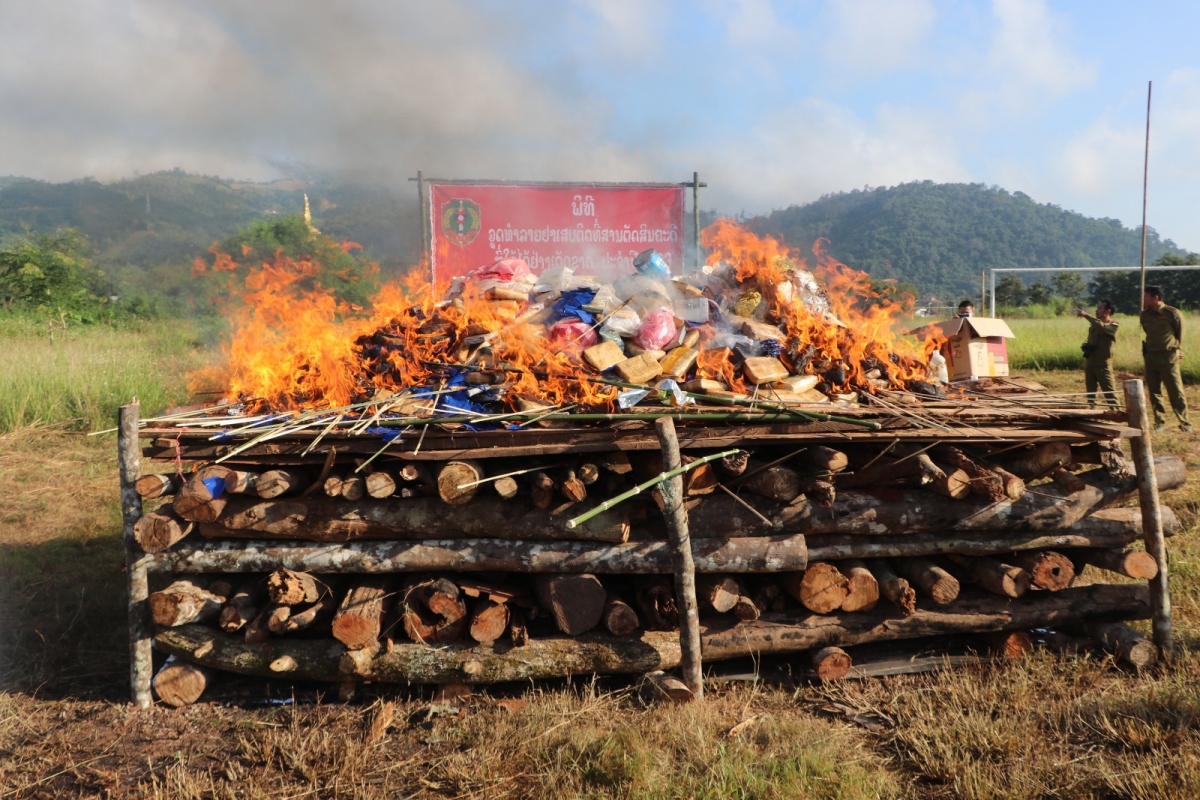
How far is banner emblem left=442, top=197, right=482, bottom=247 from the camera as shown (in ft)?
34.1

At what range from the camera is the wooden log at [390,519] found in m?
4.65

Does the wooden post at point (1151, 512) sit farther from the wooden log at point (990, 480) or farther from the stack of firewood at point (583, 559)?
the wooden log at point (990, 480)

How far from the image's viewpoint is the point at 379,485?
453 centimetres

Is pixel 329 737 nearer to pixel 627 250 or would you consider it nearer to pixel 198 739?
pixel 198 739

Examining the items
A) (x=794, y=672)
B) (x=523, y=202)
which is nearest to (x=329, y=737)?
(x=794, y=672)

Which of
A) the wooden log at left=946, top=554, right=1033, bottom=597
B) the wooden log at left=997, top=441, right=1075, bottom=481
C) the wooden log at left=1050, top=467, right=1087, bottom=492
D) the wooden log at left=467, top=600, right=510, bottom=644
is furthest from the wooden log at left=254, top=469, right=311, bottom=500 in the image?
the wooden log at left=1050, top=467, right=1087, bottom=492

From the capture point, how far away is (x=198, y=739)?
4.34 meters

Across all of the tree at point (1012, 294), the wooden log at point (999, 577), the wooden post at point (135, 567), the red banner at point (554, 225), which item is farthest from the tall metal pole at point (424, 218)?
the tree at point (1012, 294)

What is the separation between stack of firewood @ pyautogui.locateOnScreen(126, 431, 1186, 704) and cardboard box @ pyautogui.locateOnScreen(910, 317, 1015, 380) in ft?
5.88

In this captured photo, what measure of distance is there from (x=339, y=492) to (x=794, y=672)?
10.2 feet

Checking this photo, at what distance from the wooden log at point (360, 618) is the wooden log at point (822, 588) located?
2.62m

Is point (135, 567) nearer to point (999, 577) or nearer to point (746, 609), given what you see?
point (746, 609)

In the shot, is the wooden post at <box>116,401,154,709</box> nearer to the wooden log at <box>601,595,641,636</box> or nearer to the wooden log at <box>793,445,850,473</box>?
the wooden log at <box>601,595,641,636</box>

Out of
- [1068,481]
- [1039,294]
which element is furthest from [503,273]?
[1039,294]
